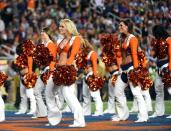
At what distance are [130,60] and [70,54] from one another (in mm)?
1635

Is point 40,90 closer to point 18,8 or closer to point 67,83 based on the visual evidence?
point 67,83

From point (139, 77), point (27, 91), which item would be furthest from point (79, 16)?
point (139, 77)

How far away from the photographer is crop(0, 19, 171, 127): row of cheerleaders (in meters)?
13.4

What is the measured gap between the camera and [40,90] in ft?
52.0

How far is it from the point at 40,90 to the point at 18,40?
43.5 ft

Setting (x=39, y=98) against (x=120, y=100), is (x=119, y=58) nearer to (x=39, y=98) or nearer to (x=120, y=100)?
(x=120, y=100)

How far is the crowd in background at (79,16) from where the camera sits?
90.2ft

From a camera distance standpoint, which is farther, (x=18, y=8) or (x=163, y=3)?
(x=18, y=8)

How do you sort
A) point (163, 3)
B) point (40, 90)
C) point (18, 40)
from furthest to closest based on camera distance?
point (18, 40), point (163, 3), point (40, 90)

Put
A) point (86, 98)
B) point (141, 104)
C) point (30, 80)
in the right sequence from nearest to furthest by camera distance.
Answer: point (141, 104) < point (30, 80) < point (86, 98)

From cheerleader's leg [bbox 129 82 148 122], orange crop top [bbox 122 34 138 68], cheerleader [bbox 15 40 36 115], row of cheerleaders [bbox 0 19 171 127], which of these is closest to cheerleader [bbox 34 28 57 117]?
row of cheerleaders [bbox 0 19 171 127]

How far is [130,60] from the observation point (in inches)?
Answer: 570

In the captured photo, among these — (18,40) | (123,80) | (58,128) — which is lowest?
(58,128)

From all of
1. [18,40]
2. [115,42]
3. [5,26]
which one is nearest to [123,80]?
[115,42]
